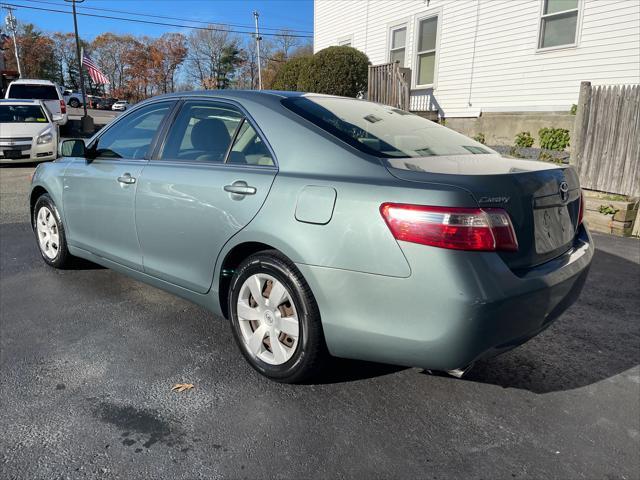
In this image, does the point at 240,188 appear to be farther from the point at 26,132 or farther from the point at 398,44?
the point at 398,44

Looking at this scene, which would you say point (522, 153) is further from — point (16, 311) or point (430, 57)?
point (16, 311)

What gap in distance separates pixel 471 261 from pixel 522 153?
810 centimetres

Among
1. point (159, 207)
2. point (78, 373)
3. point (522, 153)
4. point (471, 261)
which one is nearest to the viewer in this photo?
point (471, 261)

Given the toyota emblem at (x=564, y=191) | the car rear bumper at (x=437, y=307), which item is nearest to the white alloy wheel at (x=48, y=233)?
the car rear bumper at (x=437, y=307)

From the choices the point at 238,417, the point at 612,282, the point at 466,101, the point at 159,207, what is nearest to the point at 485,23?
the point at 466,101

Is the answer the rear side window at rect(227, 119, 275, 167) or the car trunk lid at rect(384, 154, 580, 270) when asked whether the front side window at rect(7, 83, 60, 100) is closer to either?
the rear side window at rect(227, 119, 275, 167)

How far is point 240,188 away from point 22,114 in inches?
486

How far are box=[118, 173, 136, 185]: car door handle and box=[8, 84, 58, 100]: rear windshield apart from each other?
1667 centimetres

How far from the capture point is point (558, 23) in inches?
380

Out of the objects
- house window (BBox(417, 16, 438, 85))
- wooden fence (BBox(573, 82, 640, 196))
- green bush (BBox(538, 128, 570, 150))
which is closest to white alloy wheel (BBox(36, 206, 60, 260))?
wooden fence (BBox(573, 82, 640, 196))

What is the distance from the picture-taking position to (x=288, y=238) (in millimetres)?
2500

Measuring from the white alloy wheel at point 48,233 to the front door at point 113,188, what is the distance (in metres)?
0.38

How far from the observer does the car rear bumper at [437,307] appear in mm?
2092

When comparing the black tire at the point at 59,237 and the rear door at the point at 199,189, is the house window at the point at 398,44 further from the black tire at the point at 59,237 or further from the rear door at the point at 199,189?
the rear door at the point at 199,189
